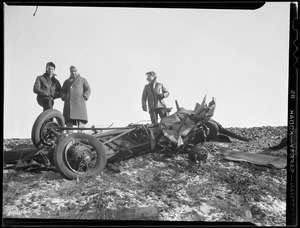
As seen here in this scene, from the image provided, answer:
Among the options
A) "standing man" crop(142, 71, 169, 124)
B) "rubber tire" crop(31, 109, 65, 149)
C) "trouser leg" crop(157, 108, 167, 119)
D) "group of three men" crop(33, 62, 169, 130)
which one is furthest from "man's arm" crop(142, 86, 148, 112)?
"rubber tire" crop(31, 109, 65, 149)

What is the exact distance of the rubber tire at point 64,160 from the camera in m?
6.07

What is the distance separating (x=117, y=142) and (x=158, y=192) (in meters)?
1.26

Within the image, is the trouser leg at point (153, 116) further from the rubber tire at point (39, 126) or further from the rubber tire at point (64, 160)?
the rubber tire at point (39, 126)

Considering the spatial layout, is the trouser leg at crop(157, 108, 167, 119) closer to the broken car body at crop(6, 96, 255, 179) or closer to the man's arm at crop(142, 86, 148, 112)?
the broken car body at crop(6, 96, 255, 179)

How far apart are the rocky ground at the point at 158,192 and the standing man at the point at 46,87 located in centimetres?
78

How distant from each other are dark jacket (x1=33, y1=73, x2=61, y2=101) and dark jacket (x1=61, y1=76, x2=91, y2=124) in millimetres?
194

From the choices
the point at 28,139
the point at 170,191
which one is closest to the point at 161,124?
the point at 170,191

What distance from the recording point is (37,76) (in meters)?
6.66

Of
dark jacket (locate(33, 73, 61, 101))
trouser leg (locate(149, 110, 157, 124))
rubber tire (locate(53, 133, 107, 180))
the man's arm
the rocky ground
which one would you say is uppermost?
dark jacket (locate(33, 73, 61, 101))

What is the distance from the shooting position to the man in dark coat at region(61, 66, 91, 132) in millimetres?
6715

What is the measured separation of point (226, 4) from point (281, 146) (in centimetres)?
273

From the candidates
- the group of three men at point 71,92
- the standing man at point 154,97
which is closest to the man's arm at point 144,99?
the standing man at point 154,97

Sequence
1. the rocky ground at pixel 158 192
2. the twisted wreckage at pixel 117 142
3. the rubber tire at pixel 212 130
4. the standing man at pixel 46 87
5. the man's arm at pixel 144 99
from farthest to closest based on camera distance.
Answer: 1. the man's arm at pixel 144 99
2. the rubber tire at pixel 212 130
3. the standing man at pixel 46 87
4. the twisted wreckage at pixel 117 142
5. the rocky ground at pixel 158 192

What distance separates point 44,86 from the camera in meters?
6.71
